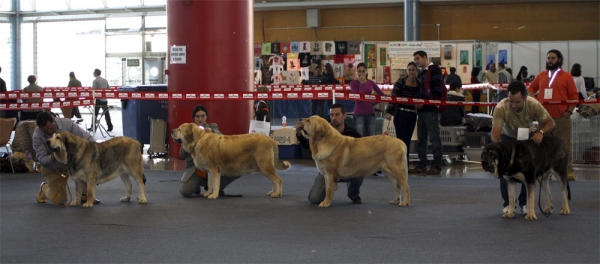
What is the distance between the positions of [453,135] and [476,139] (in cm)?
171

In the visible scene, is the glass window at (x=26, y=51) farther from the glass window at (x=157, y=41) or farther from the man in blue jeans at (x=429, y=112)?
the man in blue jeans at (x=429, y=112)

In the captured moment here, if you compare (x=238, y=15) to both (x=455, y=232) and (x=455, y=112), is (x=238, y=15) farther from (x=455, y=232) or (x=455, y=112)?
(x=455, y=232)

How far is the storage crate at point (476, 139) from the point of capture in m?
13.6

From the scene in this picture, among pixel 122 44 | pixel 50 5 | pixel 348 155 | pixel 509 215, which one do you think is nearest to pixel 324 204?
pixel 348 155

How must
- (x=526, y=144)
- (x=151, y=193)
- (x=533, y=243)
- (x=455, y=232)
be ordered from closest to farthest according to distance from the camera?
(x=533, y=243) < (x=455, y=232) < (x=526, y=144) < (x=151, y=193)

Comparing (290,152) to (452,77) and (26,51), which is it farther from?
(26,51)

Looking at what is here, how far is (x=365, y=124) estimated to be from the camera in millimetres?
11234

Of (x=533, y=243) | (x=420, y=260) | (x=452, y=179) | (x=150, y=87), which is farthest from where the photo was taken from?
(x=150, y=87)

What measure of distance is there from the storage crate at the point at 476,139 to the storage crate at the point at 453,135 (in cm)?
148

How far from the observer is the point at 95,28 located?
3136cm

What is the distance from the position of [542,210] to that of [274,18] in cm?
2370

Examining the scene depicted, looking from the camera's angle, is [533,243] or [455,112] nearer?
[533,243]

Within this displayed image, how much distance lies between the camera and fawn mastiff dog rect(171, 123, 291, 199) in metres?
7.97

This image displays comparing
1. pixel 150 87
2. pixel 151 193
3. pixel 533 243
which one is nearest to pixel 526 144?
pixel 533 243
